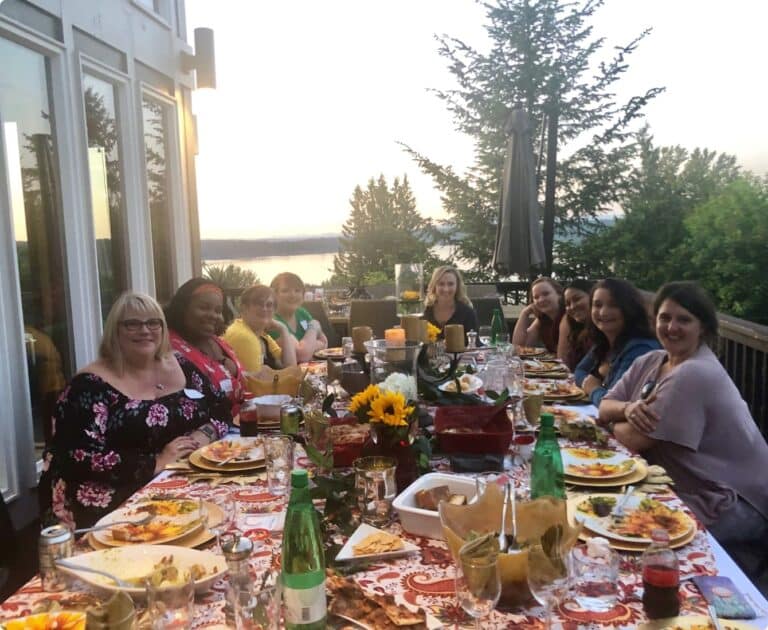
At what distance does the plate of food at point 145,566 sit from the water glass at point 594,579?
60cm

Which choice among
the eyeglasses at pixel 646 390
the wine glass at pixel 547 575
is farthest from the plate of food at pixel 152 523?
the eyeglasses at pixel 646 390

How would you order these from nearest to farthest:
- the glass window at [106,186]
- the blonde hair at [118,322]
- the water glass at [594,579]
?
the water glass at [594,579]
the blonde hair at [118,322]
the glass window at [106,186]

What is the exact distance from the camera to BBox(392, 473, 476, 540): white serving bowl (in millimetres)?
1271

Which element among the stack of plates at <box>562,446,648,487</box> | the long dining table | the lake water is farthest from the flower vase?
the lake water

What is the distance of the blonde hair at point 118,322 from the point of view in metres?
2.14

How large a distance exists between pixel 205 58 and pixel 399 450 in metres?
4.73

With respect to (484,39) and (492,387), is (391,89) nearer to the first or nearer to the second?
(484,39)

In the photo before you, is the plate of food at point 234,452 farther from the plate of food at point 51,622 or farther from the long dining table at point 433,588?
the plate of food at point 51,622

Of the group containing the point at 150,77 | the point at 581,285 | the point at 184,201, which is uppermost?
the point at 150,77

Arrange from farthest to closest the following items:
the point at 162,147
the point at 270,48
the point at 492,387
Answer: the point at 270,48 → the point at 162,147 → the point at 492,387

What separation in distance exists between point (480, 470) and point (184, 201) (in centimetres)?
469

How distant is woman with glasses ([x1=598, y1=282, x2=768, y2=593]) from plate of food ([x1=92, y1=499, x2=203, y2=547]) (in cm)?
142

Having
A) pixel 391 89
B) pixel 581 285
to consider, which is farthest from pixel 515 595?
pixel 391 89

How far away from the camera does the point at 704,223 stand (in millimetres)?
12055
